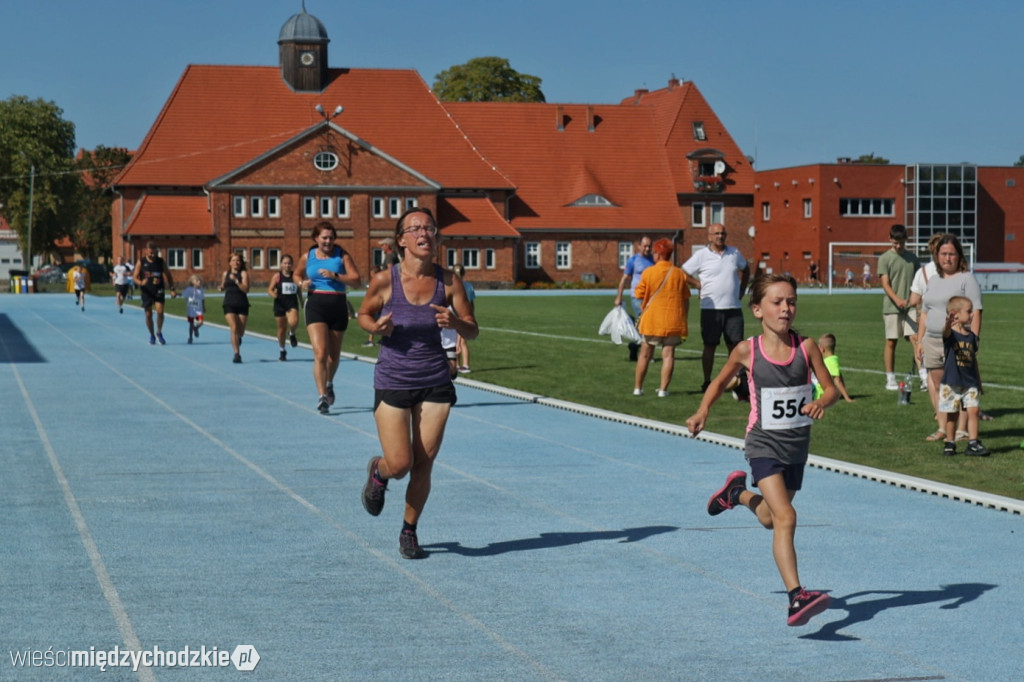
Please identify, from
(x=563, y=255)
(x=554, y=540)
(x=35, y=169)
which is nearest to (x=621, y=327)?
(x=554, y=540)

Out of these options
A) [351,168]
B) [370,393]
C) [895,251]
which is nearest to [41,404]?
[370,393]

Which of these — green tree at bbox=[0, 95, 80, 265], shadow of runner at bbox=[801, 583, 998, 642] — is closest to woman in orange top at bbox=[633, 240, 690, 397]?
shadow of runner at bbox=[801, 583, 998, 642]

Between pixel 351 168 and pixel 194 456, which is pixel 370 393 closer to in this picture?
pixel 194 456

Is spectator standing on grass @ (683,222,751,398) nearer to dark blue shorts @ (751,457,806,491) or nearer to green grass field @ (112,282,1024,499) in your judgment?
green grass field @ (112,282,1024,499)

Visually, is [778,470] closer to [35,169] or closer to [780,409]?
[780,409]

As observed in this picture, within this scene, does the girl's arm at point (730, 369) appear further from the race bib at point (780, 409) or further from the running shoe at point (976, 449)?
the running shoe at point (976, 449)

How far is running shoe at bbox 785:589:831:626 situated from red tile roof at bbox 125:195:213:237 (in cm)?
7557

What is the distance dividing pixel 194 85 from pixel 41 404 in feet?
240

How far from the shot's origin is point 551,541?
8344 mm

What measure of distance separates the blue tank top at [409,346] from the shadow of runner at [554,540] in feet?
3.08

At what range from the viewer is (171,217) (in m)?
80.5

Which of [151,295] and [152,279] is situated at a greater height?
[152,279]

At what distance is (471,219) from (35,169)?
4360cm

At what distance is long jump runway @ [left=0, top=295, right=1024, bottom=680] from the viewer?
19.1 feet
